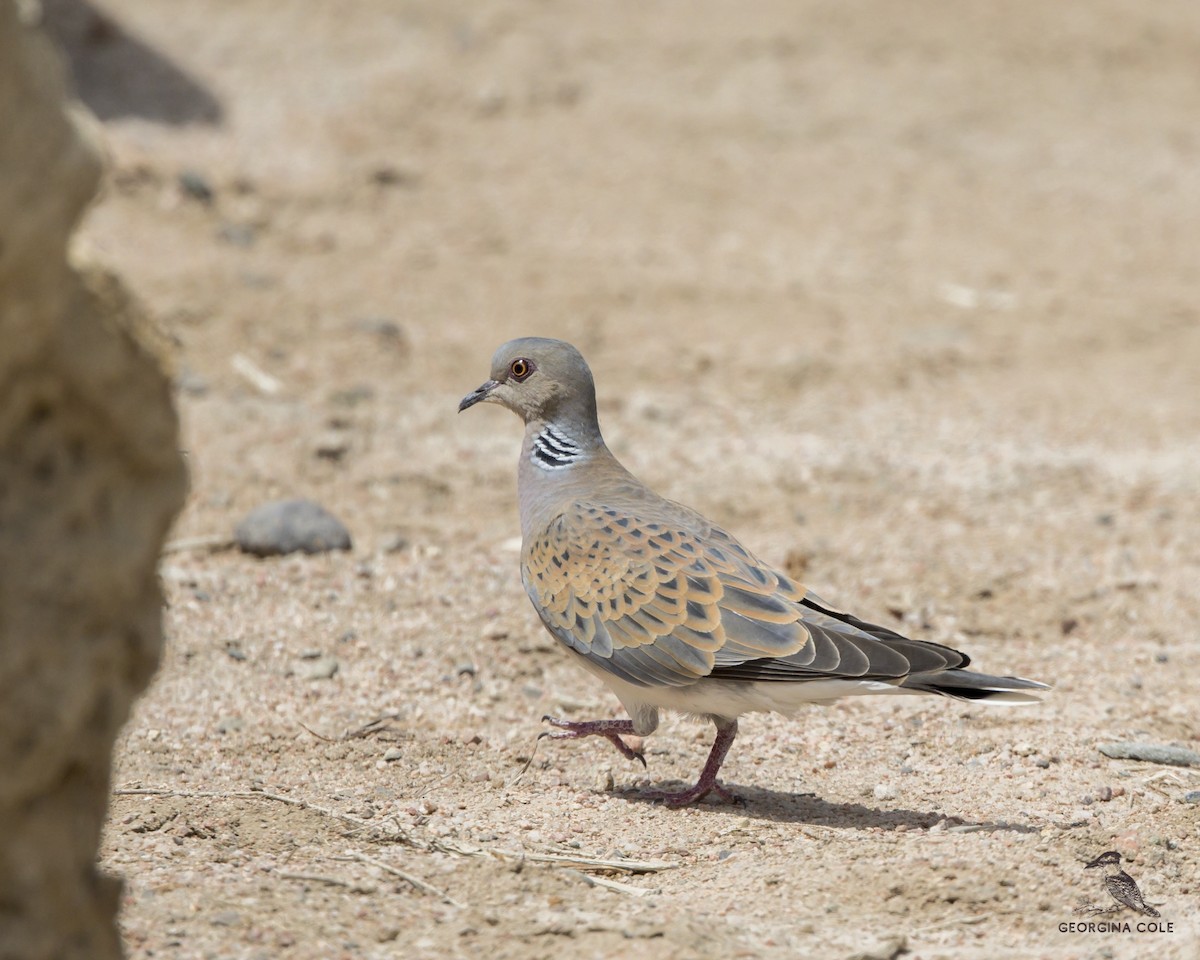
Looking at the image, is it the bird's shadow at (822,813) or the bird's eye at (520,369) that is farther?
the bird's eye at (520,369)

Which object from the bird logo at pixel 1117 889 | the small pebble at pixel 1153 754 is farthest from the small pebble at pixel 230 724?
the small pebble at pixel 1153 754

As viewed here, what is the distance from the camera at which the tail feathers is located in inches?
171

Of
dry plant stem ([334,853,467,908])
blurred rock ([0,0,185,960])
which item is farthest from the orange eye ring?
blurred rock ([0,0,185,960])

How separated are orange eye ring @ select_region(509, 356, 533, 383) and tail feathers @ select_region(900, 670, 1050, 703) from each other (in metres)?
1.88

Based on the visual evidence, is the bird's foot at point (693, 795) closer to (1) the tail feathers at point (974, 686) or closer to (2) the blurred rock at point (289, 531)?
(1) the tail feathers at point (974, 686)

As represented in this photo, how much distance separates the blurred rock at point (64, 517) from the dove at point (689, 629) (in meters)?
1.99

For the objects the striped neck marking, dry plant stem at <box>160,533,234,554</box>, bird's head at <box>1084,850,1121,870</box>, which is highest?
the striped neck marking

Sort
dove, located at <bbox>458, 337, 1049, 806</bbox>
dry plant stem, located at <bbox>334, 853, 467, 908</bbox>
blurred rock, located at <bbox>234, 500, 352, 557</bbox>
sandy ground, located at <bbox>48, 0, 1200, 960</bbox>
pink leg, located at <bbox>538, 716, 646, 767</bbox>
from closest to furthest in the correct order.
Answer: dry plant stem, located at <bbox>334, 853, 467, 908</bbox>
sandy ground, located at <bbox>48, 0, 1200, 960</bbox>
dove, located at <bbox>458, 337, 1049, 806</bbox>
pink leg, located at <bbox>538, 716, 646, 767</bbox>
blurred rock, located at <bbox>234, 500, 352, 557</bbox>

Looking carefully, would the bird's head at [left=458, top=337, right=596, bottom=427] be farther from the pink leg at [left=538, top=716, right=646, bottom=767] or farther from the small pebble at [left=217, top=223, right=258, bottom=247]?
the small pebble at [left=217, top=223, right=258, bottom=247]

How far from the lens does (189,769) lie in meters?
4.83

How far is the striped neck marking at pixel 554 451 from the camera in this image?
18.0 ft

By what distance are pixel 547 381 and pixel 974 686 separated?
1915 millimetres

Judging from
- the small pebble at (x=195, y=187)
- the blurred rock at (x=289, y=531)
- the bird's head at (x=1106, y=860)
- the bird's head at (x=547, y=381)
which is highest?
the small pebble at (x=195, y=187)

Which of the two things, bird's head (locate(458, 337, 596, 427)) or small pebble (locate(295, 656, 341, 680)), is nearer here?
bird's head (locate(458, 337, 596, 427))
